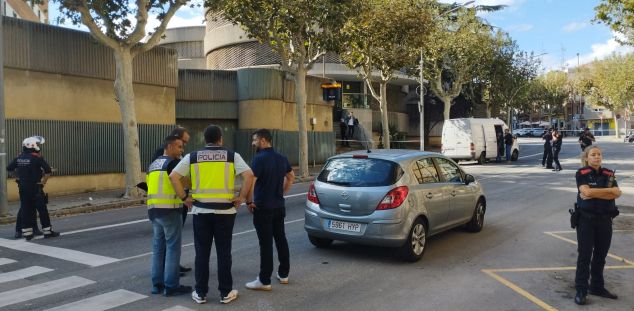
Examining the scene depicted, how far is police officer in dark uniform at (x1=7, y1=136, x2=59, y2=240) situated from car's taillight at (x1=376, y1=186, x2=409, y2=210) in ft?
19.7

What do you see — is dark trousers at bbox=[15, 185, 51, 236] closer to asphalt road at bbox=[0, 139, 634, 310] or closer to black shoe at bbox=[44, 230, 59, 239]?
black shoe at bbox=[44, 230, 59, 239]

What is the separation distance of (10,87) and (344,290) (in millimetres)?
12635

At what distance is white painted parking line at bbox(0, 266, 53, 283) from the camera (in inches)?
256

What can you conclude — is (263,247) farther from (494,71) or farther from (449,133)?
(494,71)

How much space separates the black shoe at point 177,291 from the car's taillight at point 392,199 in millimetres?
2618

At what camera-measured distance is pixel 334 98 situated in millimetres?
22781

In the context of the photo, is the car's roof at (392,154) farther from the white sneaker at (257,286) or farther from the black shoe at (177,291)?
the black shoe at (177,291)

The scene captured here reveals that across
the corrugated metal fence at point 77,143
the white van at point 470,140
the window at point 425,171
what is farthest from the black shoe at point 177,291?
the white van at point 470,140

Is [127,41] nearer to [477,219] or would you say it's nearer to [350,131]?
[477,219]

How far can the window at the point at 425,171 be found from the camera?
24.3ft

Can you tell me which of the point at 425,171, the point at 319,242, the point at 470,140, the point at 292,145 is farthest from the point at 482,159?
the point at 319,242

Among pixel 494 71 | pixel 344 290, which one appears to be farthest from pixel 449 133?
pixel 344 290

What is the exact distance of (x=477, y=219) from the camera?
8953 millimetres

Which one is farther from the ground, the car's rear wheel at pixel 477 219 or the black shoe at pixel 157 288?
the car's rear wheel at pixel 477 219
